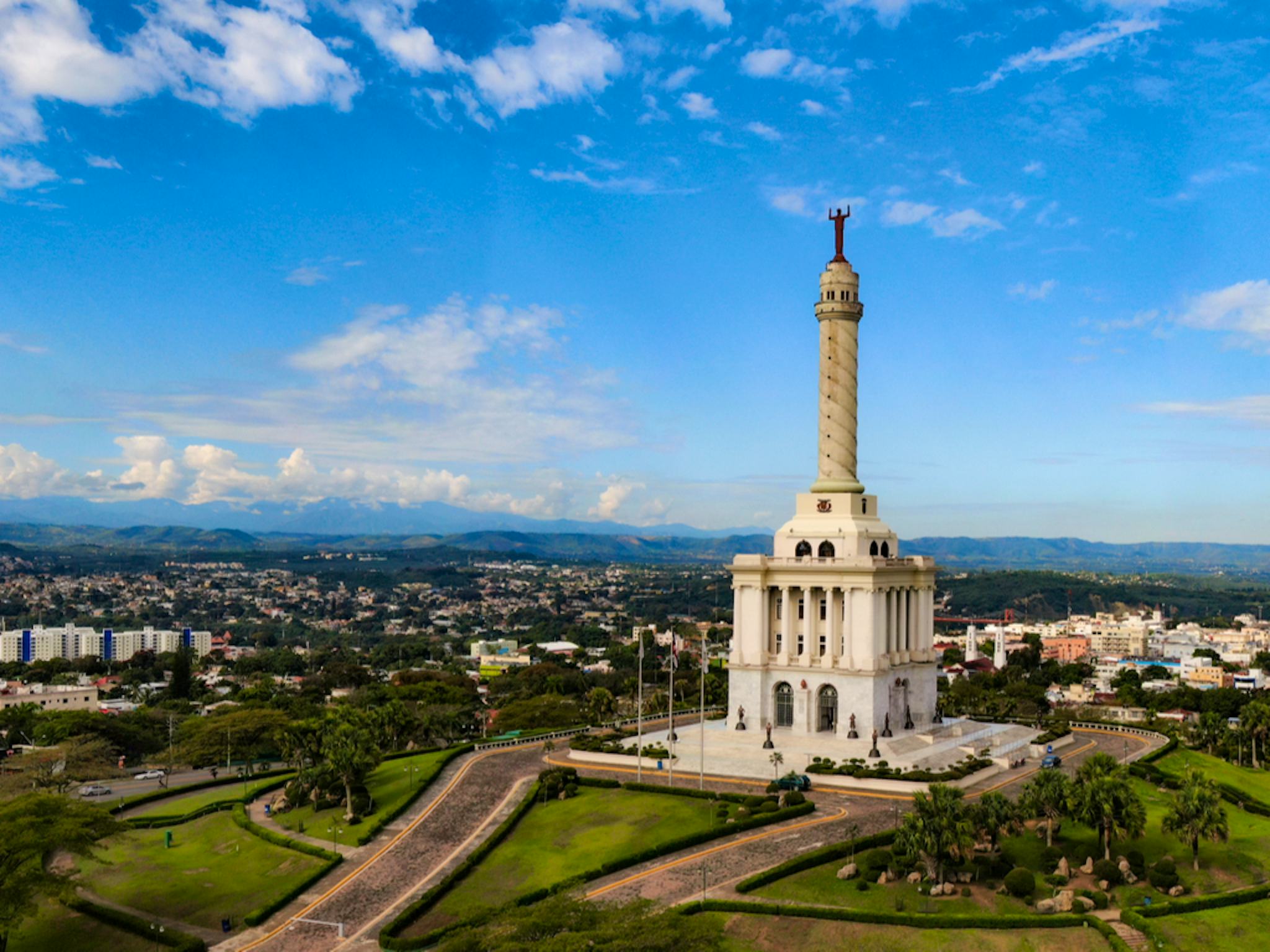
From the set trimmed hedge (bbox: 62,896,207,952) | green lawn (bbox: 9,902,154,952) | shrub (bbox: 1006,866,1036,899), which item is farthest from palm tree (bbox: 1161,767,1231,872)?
green lawn (bbox: 9,902,154,952)

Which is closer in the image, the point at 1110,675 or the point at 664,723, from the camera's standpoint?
the point at 664,723

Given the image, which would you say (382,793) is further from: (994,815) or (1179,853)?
(1179,853)

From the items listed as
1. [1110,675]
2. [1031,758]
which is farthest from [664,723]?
[1110,675]

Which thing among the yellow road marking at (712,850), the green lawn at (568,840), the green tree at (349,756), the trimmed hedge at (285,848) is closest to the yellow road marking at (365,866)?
the trimmed hedge at (285,848)

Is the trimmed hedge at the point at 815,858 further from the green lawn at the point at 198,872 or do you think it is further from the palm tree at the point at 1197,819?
the green lawn at the point at 198,872

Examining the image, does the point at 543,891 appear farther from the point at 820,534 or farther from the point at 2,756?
the point at 2,756

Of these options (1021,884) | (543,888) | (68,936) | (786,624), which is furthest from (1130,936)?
(68,936)
